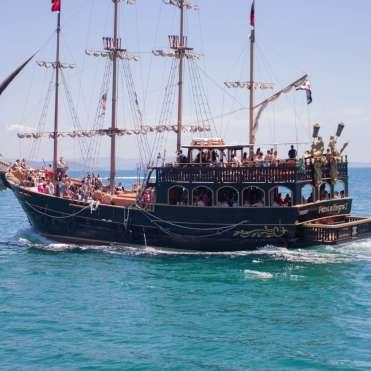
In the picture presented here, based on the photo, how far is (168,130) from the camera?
35125mm

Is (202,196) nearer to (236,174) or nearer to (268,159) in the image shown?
(236,174)

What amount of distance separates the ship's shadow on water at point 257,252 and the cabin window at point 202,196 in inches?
86.2

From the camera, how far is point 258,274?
78.8 ft

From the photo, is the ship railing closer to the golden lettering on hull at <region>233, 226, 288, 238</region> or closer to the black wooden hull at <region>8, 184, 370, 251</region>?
the black wooden hull at <region>8, 184, 370, 251</region>

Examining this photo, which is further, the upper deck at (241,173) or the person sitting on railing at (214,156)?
the person sitting on railing at (214,156)

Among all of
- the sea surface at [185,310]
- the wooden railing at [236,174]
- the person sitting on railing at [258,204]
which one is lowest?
the sea surface at [185,310]

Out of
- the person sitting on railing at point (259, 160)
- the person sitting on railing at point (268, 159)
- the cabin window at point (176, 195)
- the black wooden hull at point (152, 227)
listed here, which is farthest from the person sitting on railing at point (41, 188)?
the person sitting on railing at point (268, 159)

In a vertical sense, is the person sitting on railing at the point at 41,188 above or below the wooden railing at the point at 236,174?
below

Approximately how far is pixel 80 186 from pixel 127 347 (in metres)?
18.9

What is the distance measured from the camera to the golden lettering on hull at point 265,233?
27.0 m

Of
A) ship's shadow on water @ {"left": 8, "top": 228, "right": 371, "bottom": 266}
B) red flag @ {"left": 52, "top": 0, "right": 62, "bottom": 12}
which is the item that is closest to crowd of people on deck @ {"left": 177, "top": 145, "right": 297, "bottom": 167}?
ship's shadow on water @ {"left": 8, "top": 228, "right": 371, "bottom": 266}

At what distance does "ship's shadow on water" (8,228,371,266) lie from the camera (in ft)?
88.0

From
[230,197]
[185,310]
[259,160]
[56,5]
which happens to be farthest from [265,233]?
[56,5]

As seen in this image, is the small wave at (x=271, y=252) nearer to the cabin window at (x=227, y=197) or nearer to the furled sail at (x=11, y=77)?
the cabin window at (x=227, y=197)
